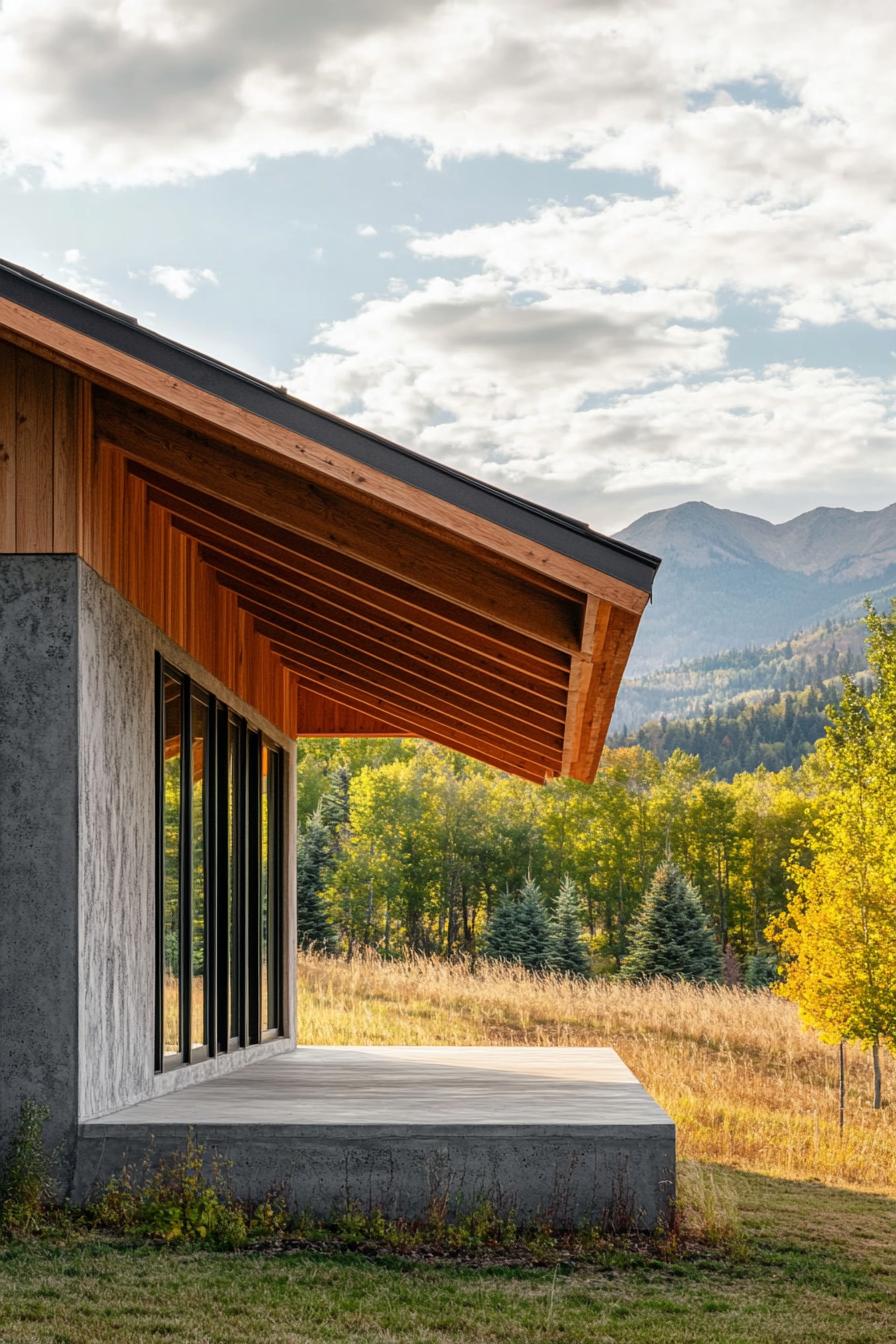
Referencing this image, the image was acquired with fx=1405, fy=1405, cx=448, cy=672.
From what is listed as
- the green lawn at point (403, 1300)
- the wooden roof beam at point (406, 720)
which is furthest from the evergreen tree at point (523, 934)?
the green lawn at point (403, 1300)

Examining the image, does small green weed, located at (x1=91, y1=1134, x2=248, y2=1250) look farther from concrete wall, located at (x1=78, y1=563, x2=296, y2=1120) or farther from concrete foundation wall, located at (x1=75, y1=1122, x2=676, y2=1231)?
concrete wall, located at (x1=78, y1=563, x2=296, y2=1120)

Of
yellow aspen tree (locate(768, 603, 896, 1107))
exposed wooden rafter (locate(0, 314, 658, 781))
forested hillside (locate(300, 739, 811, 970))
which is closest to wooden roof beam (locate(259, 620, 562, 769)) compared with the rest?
exposed wooden rafter (locate(0, 314, 658, 781))

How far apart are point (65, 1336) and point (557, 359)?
16841 centimetres

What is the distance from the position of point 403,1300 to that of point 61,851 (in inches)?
104

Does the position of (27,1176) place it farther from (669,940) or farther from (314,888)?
(314,888)

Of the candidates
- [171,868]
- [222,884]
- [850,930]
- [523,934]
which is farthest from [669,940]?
[171,868]

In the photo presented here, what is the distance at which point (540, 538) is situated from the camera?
20.6 ft

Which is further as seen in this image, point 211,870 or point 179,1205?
point 211,870

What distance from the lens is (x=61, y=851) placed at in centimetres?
685

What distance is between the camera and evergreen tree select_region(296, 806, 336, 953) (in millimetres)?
44188

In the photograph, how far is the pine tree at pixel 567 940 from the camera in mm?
43656

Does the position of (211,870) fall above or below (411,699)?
below

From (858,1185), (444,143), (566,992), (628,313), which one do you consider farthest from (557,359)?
(858,1185)

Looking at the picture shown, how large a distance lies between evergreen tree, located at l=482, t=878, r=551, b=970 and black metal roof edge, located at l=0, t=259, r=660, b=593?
39.0 meters
